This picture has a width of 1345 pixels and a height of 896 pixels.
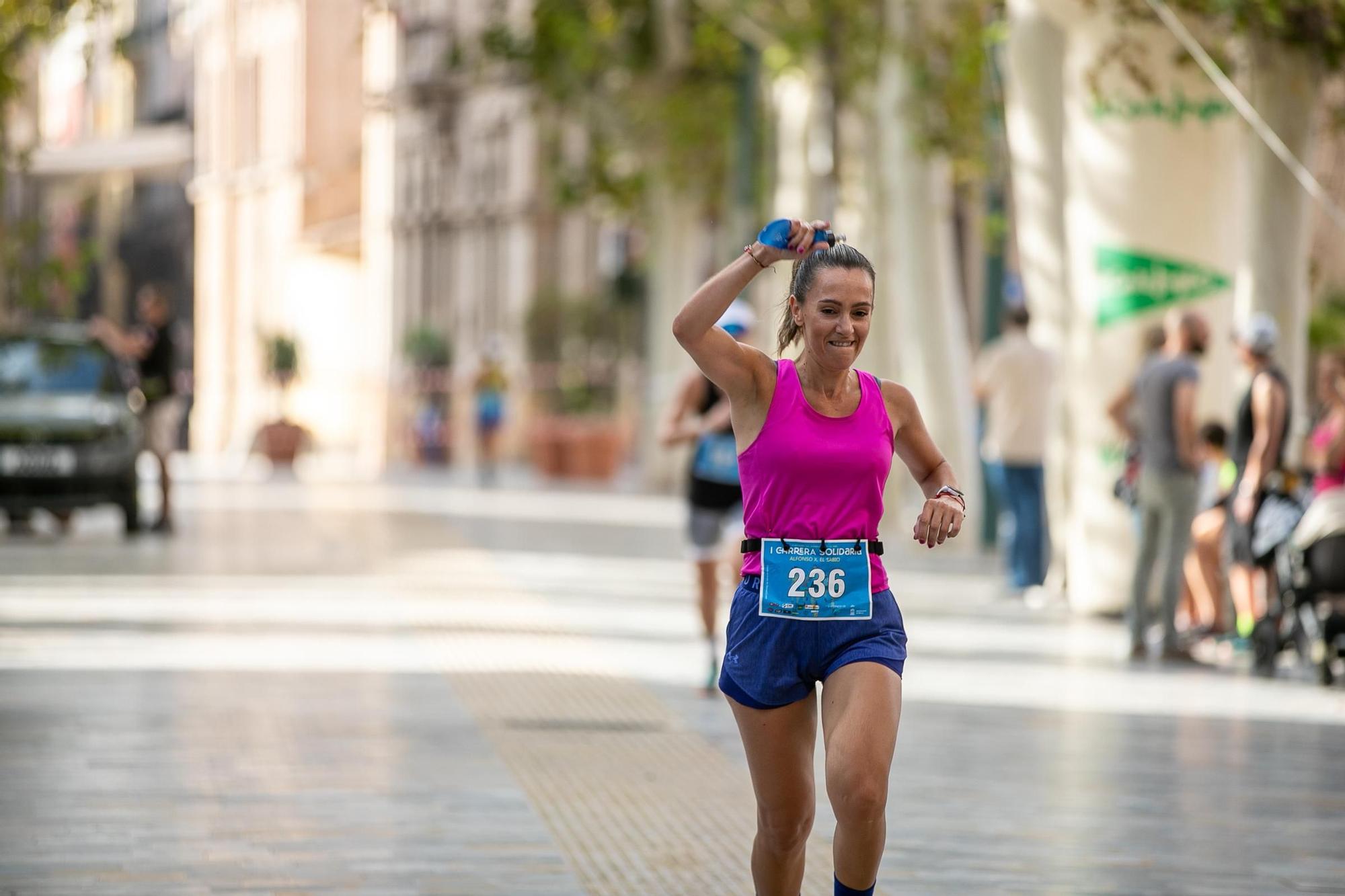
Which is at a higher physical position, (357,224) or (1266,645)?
(357,224)

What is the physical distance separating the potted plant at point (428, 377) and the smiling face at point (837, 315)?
4857cm

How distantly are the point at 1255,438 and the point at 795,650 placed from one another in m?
7.96

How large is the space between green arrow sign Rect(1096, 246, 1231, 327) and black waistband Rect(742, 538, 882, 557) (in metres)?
10.7

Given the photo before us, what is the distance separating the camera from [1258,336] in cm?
1312

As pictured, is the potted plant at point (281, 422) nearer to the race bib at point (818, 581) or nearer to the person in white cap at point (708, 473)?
the person in white cap at point (708, 473)

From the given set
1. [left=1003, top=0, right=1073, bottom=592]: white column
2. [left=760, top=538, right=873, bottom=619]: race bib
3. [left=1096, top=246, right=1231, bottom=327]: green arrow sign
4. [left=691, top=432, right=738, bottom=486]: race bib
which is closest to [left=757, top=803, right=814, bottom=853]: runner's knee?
[left=760, top=538, right=873, bottom=619]: race bib

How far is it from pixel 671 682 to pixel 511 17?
35844 millimetres

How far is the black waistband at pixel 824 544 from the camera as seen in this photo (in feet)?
18.9

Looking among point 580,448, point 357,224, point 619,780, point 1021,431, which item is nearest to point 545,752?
point 619,780

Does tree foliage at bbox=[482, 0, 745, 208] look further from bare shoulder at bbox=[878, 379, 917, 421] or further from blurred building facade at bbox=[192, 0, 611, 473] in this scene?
bare shoulder at bbox=[878, 379, 917, 421]

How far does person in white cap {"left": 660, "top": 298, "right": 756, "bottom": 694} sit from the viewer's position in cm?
1162

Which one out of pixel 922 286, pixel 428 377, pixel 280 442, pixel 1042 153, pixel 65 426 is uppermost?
pixel 1042 153

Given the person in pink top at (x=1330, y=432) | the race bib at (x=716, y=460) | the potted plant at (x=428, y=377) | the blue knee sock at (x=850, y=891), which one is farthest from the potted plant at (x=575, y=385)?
the blue knee sock at (x=850, y=891)

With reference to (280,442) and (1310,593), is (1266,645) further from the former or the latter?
(280,442)
